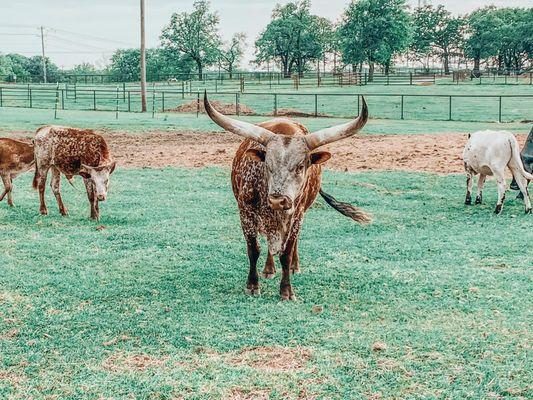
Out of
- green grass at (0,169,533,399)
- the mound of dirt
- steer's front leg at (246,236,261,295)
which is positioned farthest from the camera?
the mound of dirt

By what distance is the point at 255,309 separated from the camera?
6.17 meters

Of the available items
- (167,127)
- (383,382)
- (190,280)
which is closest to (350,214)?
(190,280)

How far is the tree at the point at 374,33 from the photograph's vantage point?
82.5 m

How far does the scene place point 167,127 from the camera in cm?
2777

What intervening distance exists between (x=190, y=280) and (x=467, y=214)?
5515mm

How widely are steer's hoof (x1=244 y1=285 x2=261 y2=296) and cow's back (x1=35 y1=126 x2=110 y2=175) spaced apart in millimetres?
4425

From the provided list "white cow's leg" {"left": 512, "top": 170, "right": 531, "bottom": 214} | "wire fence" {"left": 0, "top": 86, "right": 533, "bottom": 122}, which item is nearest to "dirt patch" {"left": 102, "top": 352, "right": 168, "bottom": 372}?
"white cow's leg" {"left": 512, "top": 170, "right": 531, "bottom": 214}

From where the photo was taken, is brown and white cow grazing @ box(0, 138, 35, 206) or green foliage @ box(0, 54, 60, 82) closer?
brown and white cow grazing @ box(0, 138, 35, 206)

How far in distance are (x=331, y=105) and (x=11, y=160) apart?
33000 millimetres

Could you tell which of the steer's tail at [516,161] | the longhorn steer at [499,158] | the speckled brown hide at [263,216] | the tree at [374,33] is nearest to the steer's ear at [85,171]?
the speckled brown hide at [263,216]

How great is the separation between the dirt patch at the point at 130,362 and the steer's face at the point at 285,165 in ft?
5.55

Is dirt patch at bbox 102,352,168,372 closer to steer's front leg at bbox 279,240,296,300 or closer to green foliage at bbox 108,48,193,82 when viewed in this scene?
steer's front leg at bbox 279,240,296,300

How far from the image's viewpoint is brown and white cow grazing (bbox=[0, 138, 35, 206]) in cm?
1103

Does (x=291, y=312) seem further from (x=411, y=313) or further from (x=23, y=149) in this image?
(x=23, y=149)
